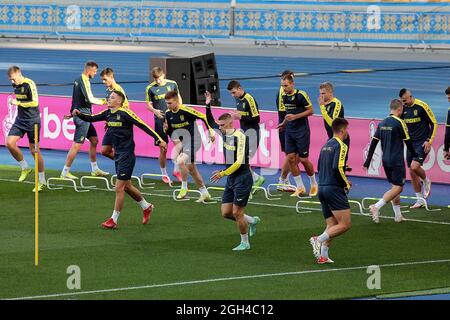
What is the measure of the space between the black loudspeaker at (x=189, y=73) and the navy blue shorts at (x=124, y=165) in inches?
315

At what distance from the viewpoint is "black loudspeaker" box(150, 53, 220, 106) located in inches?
1090

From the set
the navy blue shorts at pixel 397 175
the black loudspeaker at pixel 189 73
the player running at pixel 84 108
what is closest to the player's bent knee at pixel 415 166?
the navy blue shorts at pixel 397 175

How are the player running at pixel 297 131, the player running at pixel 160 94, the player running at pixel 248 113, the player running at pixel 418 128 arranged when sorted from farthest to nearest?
the player running at pixel 160 94 < the player running at pixel 248 113 < the player running at pixel 297 131 < the player running at pixel 418 128

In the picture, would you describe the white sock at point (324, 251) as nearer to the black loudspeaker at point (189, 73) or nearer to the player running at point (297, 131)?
the player running at point (297, 131)

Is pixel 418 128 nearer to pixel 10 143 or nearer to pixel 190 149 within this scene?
pixel 190 149

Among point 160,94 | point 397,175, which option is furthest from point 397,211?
point 160,94

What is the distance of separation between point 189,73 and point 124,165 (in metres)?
8.51

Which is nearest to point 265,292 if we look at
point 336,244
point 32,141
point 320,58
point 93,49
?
point 336,244

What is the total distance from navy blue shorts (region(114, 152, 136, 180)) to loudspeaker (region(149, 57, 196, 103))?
801 cm

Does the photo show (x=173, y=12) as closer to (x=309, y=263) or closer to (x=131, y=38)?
(x=131, y=38)

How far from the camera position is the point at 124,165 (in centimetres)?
1966

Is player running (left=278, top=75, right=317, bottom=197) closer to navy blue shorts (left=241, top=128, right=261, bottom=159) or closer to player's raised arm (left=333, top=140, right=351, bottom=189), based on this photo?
navy blue shorts (left=241, top=128, right=261, bottom=159)

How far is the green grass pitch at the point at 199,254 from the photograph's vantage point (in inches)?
591

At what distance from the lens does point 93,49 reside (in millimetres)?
53812
